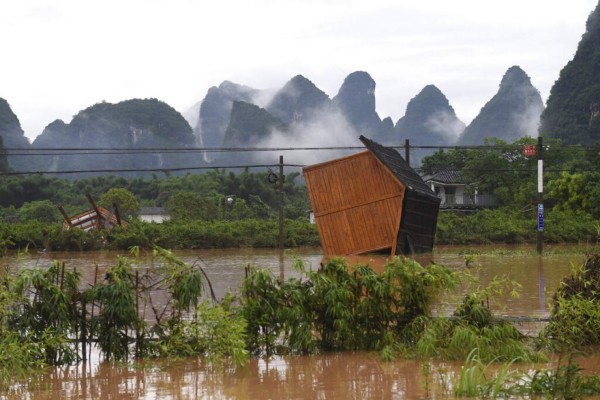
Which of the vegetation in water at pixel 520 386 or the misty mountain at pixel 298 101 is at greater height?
the misty mountain at pixel 298 101

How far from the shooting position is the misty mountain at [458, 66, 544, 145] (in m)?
111

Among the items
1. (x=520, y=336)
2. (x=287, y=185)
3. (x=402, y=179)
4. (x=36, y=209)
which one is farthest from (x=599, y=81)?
(x=520, y=336)

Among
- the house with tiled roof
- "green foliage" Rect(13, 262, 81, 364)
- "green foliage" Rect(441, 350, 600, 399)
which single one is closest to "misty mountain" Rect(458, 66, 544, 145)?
the house with tiled roof

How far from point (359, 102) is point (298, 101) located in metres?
14.1

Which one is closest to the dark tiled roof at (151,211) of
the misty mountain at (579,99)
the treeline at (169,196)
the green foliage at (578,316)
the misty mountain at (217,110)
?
the treeline at (169,196)

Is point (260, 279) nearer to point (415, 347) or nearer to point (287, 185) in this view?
point (415, 347)

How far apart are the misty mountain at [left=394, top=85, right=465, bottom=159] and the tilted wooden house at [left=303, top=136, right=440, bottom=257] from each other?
108 metres

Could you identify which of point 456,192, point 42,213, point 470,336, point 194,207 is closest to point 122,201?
point 42,213

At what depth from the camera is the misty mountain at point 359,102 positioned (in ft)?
459

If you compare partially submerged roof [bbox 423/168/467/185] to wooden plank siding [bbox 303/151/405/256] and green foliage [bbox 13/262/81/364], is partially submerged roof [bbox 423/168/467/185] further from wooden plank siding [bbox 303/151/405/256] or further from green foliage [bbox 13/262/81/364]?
green foliage [bbox 13/262/81/364]

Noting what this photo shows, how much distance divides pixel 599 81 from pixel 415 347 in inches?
2781

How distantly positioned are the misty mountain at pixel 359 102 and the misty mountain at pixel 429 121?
4.53 m

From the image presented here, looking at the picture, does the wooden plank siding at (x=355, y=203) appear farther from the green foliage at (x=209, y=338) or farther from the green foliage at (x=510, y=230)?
the green foliage at (x=209, y=338)

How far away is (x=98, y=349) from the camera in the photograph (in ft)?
28.7
